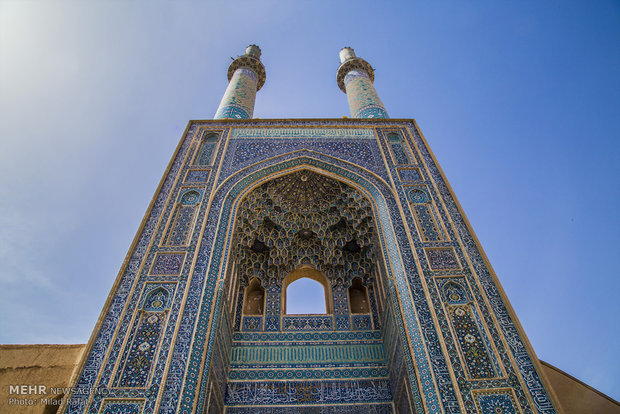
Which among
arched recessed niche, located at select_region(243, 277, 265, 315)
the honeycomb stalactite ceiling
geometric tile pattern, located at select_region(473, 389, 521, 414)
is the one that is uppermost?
the honeycomb stalactite ceiling

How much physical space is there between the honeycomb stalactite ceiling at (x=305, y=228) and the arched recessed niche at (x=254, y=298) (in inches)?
7.5

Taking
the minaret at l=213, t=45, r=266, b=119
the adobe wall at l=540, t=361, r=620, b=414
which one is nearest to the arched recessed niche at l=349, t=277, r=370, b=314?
the adobe wall at l=540, t=361, r=620, b=414

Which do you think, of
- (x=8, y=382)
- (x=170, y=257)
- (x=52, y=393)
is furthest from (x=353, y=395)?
(x=8, y=382)

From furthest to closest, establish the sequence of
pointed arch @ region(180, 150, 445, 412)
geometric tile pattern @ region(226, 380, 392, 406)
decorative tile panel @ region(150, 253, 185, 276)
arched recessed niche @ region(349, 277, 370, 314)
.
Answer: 1. arched recessed niche @ region(349, 277, 370, 314)
2. geometric tile pattern @ region(226, 380, 392, 406)
3. decorative tile panel @ region(150, 253, 185, 276)
4. pointed arch @ region(180, 150, 445, 412)

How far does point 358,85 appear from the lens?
35.3ft

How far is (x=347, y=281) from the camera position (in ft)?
22.1

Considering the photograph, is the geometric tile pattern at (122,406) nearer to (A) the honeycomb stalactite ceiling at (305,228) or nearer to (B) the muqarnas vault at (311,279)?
(B) the muqarnas vault at (311,279)

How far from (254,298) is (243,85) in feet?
19.1

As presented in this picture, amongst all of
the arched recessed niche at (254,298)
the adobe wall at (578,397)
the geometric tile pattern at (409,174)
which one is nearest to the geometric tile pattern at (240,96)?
the arched recessed niche at (254,298)

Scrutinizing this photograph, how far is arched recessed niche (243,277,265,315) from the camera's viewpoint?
6421 millimetres

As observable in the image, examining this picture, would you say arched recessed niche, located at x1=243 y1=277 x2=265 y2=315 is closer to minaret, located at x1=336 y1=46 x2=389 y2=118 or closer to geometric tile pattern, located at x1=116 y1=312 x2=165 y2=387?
geometric tile pattern, located at x1=116 y1=312 x2=165 y2=387

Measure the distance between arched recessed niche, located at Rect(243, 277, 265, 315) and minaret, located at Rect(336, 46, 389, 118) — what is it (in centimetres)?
464

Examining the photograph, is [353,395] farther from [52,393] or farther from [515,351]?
[52,393]

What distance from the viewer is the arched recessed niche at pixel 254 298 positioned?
642 cm
